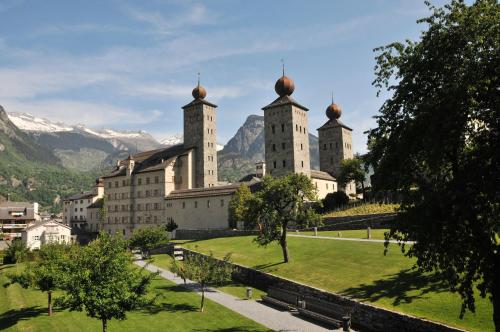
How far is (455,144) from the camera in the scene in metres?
16.8

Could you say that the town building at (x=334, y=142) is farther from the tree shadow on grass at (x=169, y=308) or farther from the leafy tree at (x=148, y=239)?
the tree shadow on grass at (x=169, y=308)

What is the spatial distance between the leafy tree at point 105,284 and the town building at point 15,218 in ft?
310

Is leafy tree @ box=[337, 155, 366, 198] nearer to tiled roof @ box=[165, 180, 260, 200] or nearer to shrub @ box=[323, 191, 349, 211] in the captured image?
shrub @ box=[323, 191, 349, 211]

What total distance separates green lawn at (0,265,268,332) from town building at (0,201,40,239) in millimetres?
82042

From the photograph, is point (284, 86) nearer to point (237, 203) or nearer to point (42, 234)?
point (237, 203)

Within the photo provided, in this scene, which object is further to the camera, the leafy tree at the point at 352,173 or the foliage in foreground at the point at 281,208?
the leafy tree at the point at 352,173

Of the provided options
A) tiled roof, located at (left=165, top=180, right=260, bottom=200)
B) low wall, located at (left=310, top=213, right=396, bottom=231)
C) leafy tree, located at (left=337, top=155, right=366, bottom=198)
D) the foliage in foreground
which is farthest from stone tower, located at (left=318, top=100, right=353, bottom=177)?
the foliage in foreground

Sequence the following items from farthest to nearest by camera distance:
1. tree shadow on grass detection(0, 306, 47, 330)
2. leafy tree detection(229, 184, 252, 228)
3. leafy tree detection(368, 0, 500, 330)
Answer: leafy tree detection(229, 184, 252, 228) → tree shadow on grass detection(0, 306, 47, 330) → leafy tree detection(368, 0, 500, 330)

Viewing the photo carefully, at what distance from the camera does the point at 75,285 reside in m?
20.8

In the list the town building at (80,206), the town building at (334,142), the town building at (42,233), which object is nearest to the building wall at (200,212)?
the town building at (42,233)

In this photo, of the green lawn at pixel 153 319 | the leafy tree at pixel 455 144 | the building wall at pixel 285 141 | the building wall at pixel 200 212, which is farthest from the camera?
the building wall at pixel 285 141

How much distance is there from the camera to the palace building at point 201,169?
250 ft

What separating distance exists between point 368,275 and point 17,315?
25.6 metres

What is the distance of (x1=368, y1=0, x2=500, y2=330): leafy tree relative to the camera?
1566 cm
